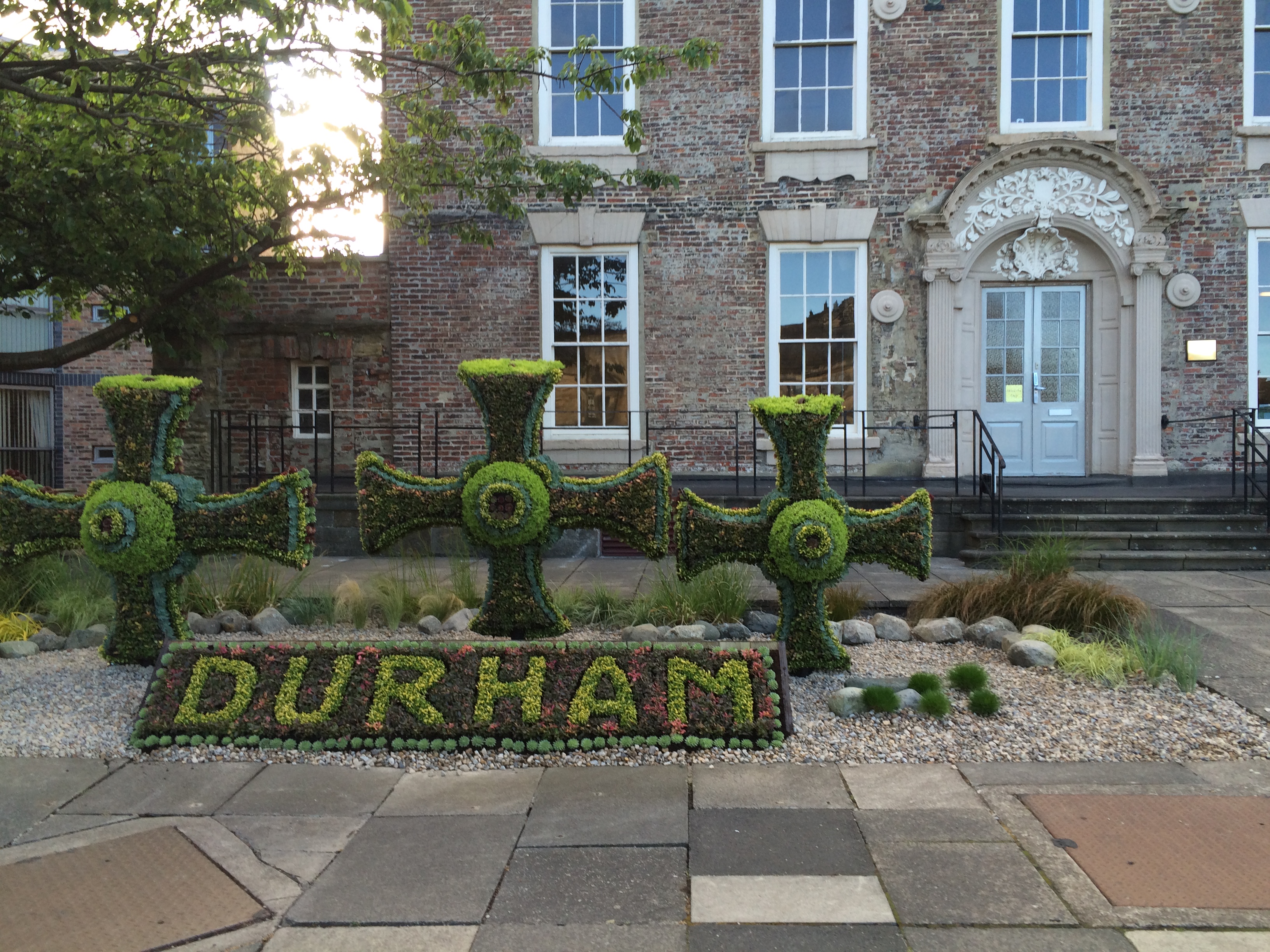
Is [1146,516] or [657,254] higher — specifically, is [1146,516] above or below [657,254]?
below

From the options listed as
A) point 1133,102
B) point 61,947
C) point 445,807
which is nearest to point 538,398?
point 445,807

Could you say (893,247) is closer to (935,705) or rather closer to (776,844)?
(935,705)

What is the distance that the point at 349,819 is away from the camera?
366cm

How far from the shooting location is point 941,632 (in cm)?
634

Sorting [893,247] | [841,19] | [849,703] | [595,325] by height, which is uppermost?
[841,19]

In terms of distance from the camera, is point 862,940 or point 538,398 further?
point 538,398

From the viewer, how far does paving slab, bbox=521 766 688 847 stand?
3.44 m

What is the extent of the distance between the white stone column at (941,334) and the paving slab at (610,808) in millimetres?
8930

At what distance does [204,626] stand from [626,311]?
7.27m

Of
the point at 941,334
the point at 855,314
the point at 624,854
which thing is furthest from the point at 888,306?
the point at 624,854

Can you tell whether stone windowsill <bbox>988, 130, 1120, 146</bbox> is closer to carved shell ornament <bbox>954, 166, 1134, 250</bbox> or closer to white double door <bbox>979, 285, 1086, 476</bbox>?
carved shell ornament <bbox>954, 166, 1134, 250</bbox>

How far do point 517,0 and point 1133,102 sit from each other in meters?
7.70

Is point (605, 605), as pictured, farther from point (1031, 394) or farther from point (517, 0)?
point (517, 0)

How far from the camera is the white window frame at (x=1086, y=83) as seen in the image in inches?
475
